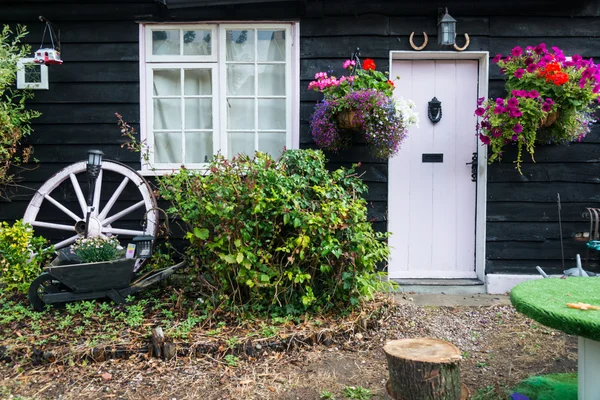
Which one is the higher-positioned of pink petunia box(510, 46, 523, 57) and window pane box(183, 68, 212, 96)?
pink petunia box(510, 46, 523, 57)

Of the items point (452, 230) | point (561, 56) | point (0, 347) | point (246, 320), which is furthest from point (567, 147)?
point (0, 347)

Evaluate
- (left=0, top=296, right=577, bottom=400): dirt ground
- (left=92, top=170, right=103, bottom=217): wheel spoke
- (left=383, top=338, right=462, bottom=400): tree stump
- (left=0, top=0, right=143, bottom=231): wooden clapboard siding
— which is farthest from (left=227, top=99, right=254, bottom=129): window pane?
(left=383, top=338, right=462, bottom=400): tree stump

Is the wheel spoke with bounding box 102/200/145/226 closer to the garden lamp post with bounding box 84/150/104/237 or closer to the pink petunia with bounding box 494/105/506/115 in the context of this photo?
the garden lamp post with bounding box 84/150/104/237

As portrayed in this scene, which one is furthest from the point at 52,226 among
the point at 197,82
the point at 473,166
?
the point at 473,166

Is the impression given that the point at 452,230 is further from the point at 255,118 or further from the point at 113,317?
the point at 113,317

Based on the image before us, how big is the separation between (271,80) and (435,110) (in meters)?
1.42

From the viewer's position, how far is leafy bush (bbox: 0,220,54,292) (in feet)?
11.8

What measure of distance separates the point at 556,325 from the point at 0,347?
2.98 m

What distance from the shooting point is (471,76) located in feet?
13.7

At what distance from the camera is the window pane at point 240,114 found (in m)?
4.20

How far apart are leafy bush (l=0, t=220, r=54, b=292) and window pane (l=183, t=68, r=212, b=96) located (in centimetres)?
169

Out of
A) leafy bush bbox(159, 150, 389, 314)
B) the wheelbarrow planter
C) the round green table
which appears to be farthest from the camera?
the wheelbarrow planter

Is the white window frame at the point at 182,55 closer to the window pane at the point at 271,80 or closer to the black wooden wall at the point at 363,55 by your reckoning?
the black wooden wall at the point at 363,55

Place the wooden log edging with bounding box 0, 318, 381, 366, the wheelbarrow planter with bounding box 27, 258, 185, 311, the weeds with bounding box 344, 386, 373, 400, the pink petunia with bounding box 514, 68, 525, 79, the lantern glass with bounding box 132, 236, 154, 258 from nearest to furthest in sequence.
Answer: the weeds with bounding box 344, 386, 373, 400, the wooden log edging with bounding box 0, 318, 381, 366, the wheelbarrow planter with bounding box 27, 258, 185, 311, the lantern glass with bounding box 132, 236, 154, 258, the pink petunia with bounding box 514, 68, 525, 79
